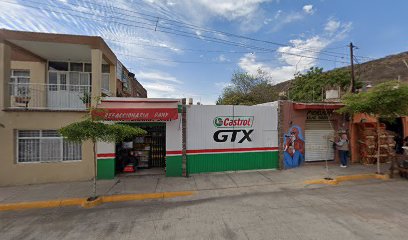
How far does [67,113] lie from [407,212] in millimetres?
11815

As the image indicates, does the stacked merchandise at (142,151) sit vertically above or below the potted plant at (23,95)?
below

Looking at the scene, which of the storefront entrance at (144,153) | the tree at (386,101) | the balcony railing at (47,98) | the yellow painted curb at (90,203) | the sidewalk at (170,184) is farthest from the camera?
the storefront entrance at (144,153)

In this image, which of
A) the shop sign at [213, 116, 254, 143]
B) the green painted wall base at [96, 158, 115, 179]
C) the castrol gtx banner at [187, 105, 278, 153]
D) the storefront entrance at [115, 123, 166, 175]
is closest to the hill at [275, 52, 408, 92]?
the castrol gtx banner at [187, 105, 278, 153]

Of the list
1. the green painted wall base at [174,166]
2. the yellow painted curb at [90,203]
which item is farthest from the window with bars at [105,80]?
the yellow painted curb at [90,203]

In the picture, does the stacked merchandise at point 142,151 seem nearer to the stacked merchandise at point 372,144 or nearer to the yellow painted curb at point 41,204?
the yellow painted curb at point 41,204

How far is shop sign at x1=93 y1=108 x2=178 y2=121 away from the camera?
8938 millimetres

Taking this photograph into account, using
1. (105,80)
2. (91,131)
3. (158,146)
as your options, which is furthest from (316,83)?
(91,131)

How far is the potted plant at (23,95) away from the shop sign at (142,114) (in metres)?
3.93

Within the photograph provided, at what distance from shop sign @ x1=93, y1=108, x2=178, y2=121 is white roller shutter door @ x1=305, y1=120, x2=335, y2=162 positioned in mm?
7064

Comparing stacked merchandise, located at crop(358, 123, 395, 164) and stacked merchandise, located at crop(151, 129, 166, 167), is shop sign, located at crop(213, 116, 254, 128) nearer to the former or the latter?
stacked merchandise, located at crop(151, 129, 166, 167)

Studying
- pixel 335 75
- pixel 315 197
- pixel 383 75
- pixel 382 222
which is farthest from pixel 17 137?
pixel 383 75

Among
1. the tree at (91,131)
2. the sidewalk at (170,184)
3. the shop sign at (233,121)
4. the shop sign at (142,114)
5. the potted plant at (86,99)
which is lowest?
the sidewalk at (170,184)

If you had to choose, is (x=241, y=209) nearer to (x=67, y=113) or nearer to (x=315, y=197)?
(x=315, y=197)

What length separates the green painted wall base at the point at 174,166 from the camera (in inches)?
387
